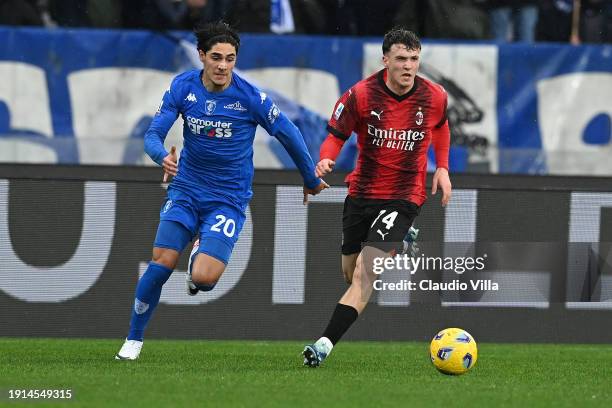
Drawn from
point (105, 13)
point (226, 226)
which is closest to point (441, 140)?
point (226, 226)

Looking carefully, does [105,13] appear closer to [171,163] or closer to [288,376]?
[171,163]

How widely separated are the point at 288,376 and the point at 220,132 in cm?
175

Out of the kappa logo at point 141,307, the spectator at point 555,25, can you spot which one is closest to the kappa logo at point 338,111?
the kappa logo at point 141,307

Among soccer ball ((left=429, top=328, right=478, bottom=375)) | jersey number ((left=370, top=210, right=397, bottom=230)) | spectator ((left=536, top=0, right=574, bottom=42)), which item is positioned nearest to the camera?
soccer ball ((left=429, top=328, right=478, bottom=375))

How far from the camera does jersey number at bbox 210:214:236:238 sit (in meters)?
8.80

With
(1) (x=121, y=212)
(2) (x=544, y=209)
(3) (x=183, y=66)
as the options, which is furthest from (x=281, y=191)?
(3) (x=183, y=66)

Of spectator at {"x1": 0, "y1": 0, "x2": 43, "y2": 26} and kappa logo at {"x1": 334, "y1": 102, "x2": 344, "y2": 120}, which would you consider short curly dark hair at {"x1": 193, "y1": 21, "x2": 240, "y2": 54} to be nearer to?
kappa logo at {"x1": 334, "y1": 102, "x2": 344, "y2": 120}

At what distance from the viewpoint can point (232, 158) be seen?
8852 mm

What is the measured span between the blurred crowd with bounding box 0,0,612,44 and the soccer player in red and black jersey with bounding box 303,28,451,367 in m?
5.03

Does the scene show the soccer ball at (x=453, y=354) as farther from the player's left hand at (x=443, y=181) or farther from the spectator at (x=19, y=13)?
the spectator at (x=19, y=13)

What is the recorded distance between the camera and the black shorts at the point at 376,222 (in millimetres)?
8867

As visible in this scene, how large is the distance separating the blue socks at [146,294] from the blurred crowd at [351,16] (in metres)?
5.43

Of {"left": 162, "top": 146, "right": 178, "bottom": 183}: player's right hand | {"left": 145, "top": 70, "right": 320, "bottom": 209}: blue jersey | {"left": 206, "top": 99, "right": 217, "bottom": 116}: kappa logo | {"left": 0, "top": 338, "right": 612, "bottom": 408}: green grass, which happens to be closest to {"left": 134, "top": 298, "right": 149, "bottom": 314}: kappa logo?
{"left": 0, "top": 338, "right": 612, "bottom": 408}: green grass

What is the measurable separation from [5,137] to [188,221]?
5.16 meters
